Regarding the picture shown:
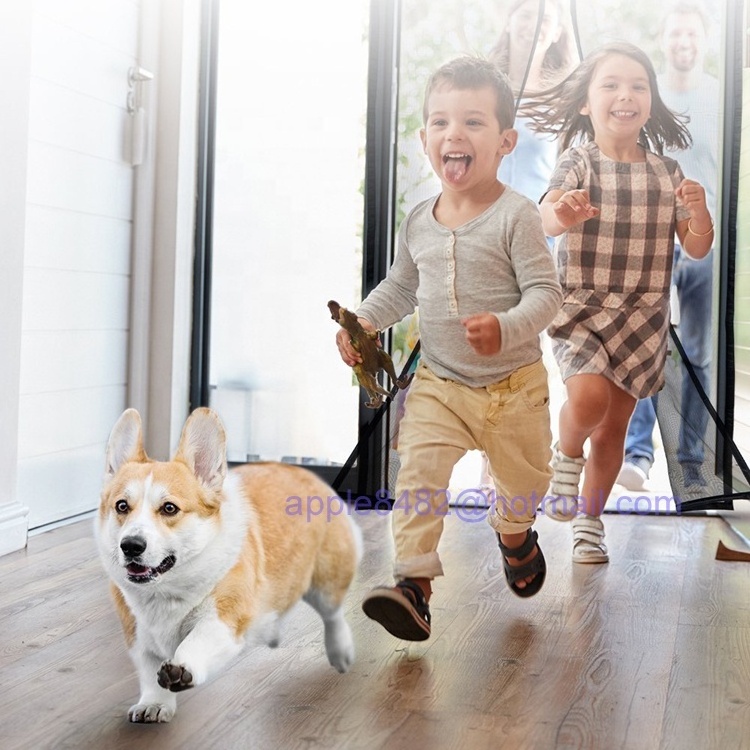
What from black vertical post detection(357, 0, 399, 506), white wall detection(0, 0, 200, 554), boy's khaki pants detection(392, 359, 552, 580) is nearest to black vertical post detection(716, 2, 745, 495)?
black vertical post detection(357, 0, 399, 506)

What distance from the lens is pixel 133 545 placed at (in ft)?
3.91

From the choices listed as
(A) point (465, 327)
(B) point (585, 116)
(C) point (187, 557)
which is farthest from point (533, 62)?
(C) point (187, 557)

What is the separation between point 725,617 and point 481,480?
124 cm

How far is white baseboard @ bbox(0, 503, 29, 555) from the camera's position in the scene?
88.4 inches

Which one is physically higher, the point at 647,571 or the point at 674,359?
the point at 674,359

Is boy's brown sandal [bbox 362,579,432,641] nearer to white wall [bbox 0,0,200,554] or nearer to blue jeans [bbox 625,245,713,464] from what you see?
white wall [bbox 0,0,200,554]

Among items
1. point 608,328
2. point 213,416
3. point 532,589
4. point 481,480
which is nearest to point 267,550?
point 213,416

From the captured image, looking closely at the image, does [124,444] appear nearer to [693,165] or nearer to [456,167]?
[456,167]

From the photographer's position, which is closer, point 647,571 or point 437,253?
point 437,253

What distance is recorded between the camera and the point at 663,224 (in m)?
2.54

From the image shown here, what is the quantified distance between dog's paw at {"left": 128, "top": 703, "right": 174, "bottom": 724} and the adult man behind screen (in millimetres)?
1895

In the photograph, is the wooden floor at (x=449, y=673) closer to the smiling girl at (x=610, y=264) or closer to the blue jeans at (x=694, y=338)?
the smiling girl at (x=610, y=264)

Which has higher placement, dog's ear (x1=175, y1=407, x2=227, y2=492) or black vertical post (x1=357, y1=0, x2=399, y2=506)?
black vertical post (x1=357, y1=0, x2=399, y2=506)

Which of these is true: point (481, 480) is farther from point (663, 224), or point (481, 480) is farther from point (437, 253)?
point (437, 253)
